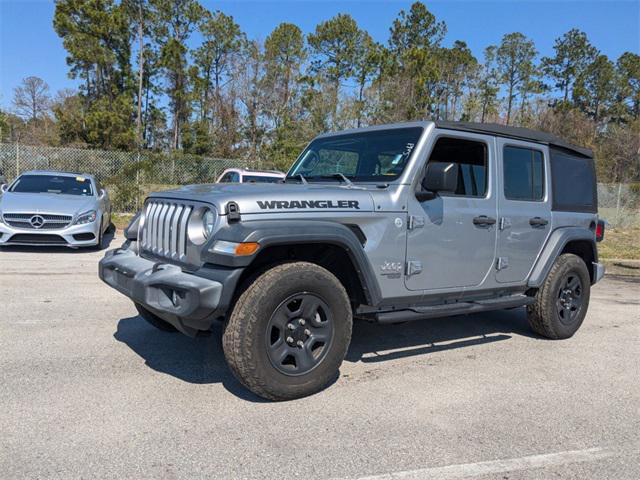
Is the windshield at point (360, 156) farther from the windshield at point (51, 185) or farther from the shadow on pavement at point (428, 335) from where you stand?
the windshield at point (51, 185)

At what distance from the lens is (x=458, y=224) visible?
4398 mm

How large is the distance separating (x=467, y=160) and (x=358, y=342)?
6.43 ft

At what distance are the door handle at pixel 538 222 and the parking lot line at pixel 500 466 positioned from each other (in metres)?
2.38

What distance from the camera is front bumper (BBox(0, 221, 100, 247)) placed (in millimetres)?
8867

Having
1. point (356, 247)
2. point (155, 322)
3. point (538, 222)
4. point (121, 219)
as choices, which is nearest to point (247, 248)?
point (356, 247)

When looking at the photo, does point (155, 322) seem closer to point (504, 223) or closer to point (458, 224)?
point (458, 224)

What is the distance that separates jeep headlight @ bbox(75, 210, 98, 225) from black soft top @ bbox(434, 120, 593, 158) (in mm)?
7079

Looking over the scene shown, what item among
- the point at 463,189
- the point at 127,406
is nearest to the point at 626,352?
the point at 463,189

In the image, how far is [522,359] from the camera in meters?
4.83

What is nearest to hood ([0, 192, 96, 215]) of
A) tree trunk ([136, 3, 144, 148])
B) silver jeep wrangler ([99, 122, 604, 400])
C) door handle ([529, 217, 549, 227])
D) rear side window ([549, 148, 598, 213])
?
silver jeep wrangler ([99, 122, 604, 400])

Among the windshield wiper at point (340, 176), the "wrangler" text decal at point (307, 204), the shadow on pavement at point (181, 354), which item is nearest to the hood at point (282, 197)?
the "wrangler" text decal at point (307, 204)

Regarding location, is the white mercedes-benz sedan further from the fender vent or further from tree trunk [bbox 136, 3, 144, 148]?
tree trunk [bbox 136, 3, 144, 148]

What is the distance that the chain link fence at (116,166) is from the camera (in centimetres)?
1525

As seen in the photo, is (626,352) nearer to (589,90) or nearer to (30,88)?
(589,90)
